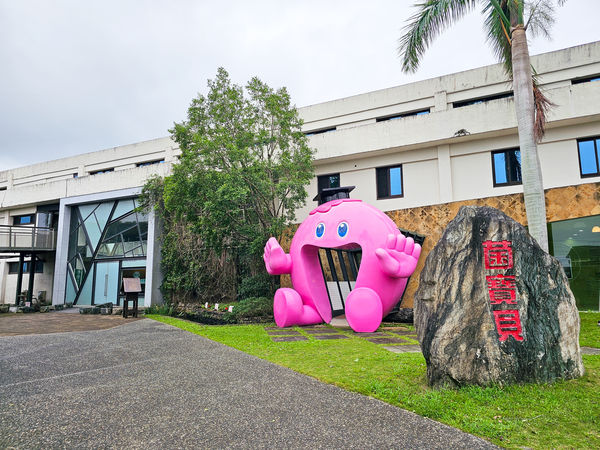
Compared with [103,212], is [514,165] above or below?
above

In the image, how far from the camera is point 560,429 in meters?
3.40

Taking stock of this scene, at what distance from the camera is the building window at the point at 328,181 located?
16.2m

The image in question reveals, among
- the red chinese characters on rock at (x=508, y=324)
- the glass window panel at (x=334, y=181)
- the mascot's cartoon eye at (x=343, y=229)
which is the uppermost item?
the glass window panel at (x=334, y=181)

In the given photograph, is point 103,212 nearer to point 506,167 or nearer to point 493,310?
point 506,167

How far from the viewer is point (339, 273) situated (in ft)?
44.7

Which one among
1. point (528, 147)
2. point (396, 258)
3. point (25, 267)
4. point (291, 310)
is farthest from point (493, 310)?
point (25, 267)

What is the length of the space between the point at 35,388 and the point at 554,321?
259 inches

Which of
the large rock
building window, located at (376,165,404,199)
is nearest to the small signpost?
building window, located at (376,165,404,199)

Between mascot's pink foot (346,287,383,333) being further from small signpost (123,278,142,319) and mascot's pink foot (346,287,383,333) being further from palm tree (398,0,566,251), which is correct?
small signpost (123,278,142,319)

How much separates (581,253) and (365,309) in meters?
6.58

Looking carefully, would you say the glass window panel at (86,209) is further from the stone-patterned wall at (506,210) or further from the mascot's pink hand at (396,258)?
the mascot's pink hand at (396,258)

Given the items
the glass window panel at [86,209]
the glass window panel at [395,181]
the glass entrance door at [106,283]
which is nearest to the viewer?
the glass window panel at [395,181]

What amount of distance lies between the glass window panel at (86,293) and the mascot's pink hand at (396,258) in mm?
16205

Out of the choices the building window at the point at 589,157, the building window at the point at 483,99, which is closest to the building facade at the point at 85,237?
the building window at the point at 483,99
